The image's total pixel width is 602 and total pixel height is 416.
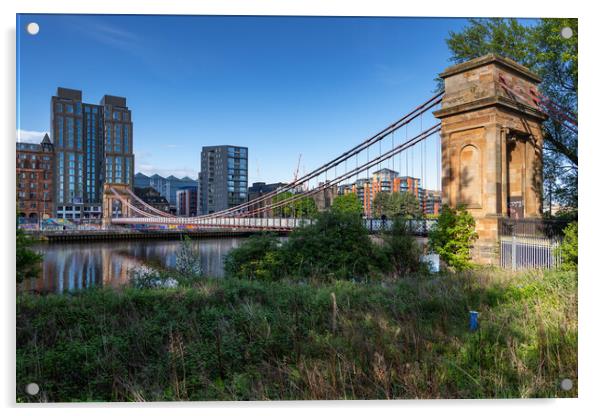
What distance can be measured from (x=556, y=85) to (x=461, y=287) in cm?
779

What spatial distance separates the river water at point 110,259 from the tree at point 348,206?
3028 millimetres

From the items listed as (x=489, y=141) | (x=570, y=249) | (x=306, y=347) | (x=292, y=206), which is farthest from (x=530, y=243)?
(x=292, y=206)

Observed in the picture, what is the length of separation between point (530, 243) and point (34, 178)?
8.98m

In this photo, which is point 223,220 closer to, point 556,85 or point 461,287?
point 461,287

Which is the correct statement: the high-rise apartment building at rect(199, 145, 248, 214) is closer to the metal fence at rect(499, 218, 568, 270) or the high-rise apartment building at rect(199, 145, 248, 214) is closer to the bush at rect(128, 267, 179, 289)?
the bush at rect(128, 267, 179, 289)

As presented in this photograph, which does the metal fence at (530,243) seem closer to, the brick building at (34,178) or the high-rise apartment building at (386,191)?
the high-rise apartment building at (386,191)

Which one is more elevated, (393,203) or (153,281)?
(393,203)

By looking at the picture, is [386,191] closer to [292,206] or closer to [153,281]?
[292,206]

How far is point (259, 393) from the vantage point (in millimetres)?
2959

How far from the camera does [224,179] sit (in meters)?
51.8

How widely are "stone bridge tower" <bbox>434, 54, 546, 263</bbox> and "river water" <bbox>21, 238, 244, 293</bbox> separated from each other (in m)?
6.22

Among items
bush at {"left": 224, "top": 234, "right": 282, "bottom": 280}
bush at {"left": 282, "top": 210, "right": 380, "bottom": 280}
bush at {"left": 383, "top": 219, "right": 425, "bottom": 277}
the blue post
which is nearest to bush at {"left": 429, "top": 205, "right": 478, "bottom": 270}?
bush at {"left": 383, "top": 219, "right": 425, "bottom": 277}

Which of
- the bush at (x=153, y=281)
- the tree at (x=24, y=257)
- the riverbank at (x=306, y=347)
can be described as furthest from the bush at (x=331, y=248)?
the tree at (x=24, y=257)

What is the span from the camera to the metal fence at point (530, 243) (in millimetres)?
6543
